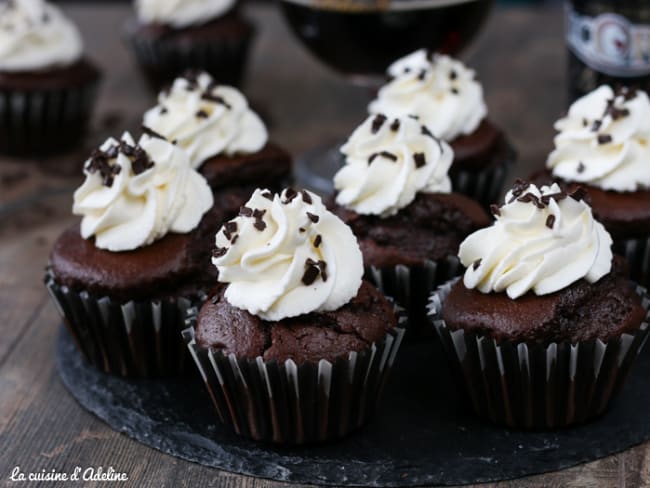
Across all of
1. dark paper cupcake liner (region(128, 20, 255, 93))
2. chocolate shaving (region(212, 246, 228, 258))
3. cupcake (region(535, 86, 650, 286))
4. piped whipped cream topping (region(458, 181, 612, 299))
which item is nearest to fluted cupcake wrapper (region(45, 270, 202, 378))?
chocolate shaving (region(212, 246, 228, 258))

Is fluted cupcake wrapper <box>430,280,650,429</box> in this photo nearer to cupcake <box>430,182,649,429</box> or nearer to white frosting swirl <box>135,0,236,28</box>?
cupcake <box>430,182,649,429</box>

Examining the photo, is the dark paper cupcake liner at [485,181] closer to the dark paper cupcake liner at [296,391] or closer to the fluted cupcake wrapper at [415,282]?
the fluted cupcake wrapper at [415,282]

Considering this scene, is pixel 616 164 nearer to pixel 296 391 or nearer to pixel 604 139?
pixel 604 139

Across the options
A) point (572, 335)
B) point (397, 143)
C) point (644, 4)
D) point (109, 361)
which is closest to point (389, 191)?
point (397, 143)

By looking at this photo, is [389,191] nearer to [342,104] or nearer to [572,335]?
[572,335]

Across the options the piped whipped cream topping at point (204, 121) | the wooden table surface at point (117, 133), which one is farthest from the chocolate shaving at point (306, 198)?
the piped whipped cream topping at point (204, 121)

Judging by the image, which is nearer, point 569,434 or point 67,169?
point 569,434

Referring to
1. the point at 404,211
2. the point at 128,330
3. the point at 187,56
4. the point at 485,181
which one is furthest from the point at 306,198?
the point at 187,56
